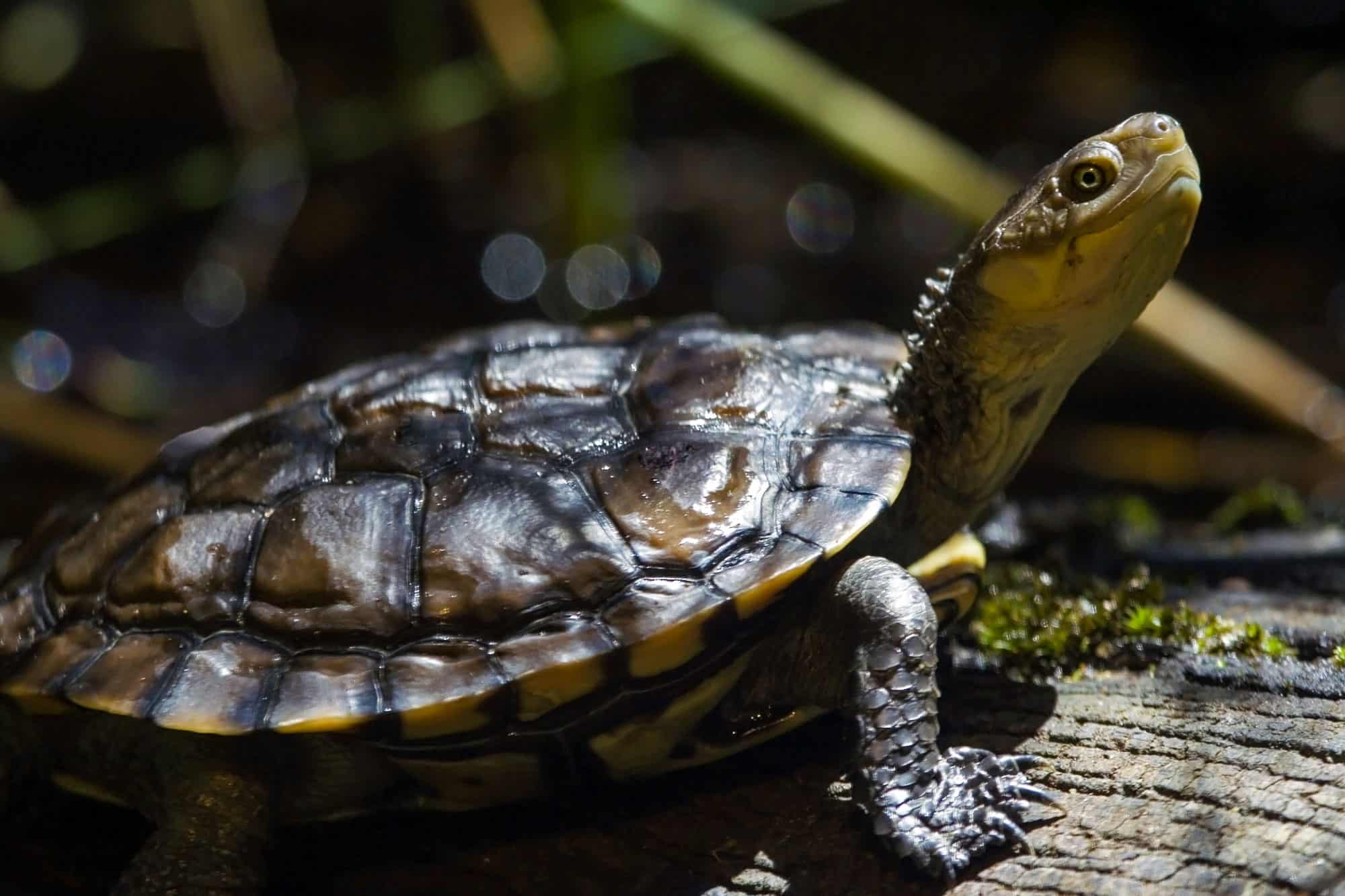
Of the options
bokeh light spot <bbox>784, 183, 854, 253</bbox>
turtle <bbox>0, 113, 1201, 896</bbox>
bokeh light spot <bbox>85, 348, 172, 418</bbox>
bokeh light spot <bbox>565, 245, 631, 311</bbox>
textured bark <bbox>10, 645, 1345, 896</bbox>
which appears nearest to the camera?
textured bark <bbox>10, 645, 1345, 896</bbox>

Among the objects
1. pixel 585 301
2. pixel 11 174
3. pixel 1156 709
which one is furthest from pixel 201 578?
pixel 11 174

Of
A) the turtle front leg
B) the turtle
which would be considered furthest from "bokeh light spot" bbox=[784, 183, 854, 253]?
the turtle front leg

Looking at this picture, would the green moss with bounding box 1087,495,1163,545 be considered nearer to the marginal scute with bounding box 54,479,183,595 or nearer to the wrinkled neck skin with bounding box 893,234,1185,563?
the wrinkled neck skin with bounding box 893,234,1185,563

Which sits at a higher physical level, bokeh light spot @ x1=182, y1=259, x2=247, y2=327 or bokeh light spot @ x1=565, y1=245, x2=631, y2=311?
bokeh light spot @ x1=182, y1=259, x2=247, y2=327

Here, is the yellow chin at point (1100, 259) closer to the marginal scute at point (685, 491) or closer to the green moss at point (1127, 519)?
the marginal scute at point (685, 491)

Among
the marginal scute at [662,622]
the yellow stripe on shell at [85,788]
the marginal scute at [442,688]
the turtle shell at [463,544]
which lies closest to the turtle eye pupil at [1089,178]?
the turtle shell at [463,544]

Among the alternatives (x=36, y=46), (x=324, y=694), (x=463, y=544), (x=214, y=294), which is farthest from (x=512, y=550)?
(x=36, y=46)
